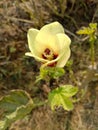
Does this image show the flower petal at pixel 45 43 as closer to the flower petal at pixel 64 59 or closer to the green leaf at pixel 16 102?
the flower petal at pixel 64 59

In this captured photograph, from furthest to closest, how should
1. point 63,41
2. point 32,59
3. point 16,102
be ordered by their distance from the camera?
point 32,59
point 16,102
point 63,41

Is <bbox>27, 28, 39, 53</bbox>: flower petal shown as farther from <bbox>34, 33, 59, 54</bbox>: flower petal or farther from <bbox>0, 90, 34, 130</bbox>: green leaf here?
<bbox>0, 90, 34, 130</bbox>: green leaf

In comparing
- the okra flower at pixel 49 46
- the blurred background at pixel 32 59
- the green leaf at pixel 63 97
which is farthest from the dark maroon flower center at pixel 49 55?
the blurred background at pixel 32 59

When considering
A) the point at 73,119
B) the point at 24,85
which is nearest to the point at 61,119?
the point at 73,119

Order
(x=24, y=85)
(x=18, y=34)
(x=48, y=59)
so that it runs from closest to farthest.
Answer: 1. (x=48, y=59)
2. (x=24, y=85)
3. (x=18, y=34)

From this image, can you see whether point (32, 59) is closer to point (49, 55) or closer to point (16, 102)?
point (16, 102)

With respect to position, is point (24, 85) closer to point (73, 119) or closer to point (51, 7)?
point (73, 119)

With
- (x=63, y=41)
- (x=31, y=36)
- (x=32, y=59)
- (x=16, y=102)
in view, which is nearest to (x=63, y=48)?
(x=63, y=41)

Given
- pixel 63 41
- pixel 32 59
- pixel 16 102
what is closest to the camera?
pixel 63 41

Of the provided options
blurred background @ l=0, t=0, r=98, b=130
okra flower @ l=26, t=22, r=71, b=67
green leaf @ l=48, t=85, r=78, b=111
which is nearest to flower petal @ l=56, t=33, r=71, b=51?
okra flower @ l=26, t=22, r=71, b=67
